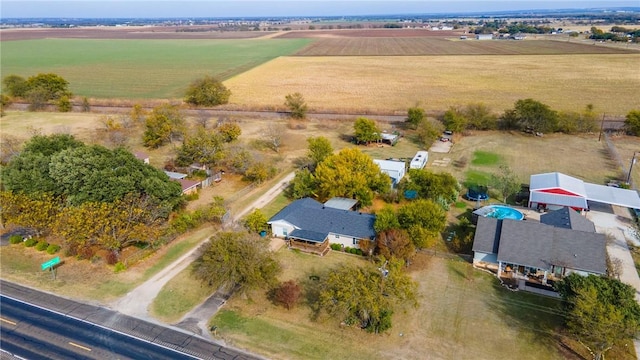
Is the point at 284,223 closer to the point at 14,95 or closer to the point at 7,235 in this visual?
the point at 7,235

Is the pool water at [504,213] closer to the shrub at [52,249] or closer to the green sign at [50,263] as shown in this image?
the green sign at [50,263]

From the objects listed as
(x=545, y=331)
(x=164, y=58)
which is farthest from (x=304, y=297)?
(x=164, y=58)

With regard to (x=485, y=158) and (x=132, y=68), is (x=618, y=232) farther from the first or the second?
(x=132, y=68)

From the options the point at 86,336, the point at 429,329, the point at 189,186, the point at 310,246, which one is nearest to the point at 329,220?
the point at 310,246

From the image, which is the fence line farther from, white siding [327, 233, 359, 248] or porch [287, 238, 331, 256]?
porch [287, 238, 331, 256]

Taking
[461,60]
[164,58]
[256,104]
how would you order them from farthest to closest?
1. [164,58]
2. [461,60]
3. [256,104]
